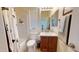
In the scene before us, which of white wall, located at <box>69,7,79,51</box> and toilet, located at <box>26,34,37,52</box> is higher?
white wall, located at <box>69,7,79,51</box>

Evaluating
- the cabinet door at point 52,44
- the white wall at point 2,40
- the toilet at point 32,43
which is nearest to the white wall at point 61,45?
the cabinet door at point 52,44

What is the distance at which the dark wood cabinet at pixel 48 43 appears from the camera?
46.7 inches

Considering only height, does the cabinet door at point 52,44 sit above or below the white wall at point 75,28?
below

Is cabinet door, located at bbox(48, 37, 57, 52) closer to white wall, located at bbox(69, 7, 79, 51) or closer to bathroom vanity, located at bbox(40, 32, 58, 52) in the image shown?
bathroom vanity, located at bbox(40, 32, 58, 52)

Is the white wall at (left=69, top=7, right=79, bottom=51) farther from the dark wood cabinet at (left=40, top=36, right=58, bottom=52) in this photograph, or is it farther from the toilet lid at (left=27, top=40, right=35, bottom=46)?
the toilet lid at (left=27, top=40, right=35, bottom=46)

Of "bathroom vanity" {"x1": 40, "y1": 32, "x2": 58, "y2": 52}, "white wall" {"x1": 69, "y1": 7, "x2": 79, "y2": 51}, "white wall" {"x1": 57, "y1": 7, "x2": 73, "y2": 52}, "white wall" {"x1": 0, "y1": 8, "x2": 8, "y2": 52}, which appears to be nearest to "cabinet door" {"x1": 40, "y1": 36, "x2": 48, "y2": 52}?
"bathroom vanity" {"x1": 40, "y1": 32, "x2": 58, "y2": 52}

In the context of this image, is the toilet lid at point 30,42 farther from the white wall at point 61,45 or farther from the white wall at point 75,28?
the white wall at point 75,28

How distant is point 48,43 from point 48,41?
22mm

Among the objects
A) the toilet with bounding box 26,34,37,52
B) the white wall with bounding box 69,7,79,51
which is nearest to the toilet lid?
the toilet with bounding box 26,34,37,52

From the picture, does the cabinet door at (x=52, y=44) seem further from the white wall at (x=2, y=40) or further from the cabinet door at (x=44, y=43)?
the white wall at (x=2, y=40)

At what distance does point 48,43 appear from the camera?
3.98 feet

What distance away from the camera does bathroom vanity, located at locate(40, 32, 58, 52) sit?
1186mm

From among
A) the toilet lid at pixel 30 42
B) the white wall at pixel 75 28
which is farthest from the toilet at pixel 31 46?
the white wall at pixel 75 28

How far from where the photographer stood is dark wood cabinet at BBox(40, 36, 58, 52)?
119 cm
